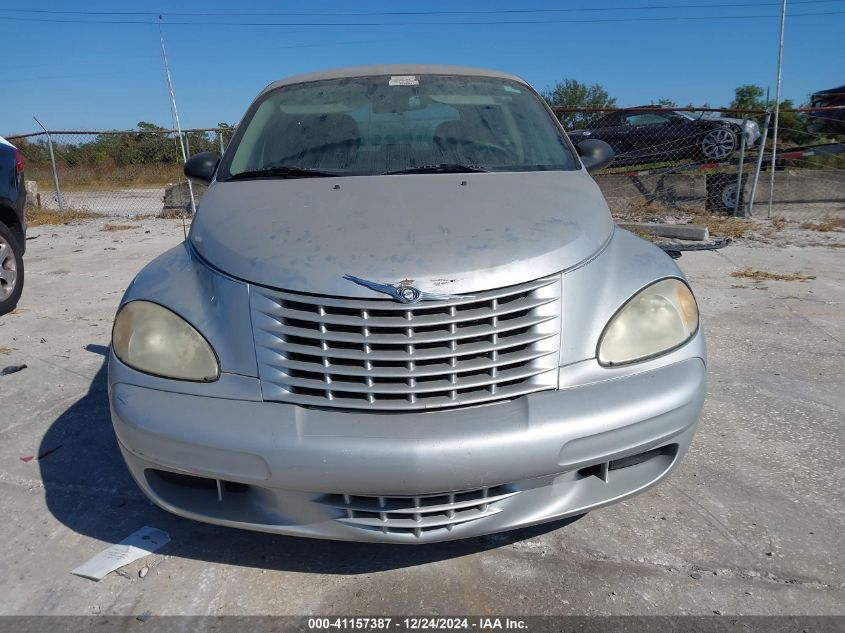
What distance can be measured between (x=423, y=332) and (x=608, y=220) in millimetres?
1065

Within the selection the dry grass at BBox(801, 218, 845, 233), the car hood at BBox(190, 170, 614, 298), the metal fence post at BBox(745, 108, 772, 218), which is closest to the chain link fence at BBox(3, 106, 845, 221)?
the metal fence post at BBox(745, 108, 772, 218)

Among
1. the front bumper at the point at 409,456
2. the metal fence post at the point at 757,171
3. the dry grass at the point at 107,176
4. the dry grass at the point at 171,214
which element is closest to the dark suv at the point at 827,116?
the metal fence post at the point at 757,171

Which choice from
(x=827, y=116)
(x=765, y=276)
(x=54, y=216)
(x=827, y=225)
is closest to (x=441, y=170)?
(x=765, y=276)

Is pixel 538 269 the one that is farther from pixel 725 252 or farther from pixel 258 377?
pixel 725 252

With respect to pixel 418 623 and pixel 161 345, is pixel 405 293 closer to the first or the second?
pixel 161 345

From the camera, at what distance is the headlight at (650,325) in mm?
2135

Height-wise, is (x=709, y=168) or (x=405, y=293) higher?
(x=405, y=293)

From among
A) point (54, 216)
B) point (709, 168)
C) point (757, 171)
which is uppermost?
point (757, 171)

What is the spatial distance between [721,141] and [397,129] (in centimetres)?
1032

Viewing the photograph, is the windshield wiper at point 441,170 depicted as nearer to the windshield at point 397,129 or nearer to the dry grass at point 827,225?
the windshield at point 397,129

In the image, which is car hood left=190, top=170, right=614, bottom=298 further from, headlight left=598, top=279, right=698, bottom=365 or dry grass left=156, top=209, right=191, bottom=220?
dry grass left=156, top=209, right=191, bottom=220

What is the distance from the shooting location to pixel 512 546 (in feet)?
7.86

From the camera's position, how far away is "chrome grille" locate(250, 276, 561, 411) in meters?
1.98

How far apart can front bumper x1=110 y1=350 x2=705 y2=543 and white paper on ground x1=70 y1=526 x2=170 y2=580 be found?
380mm
